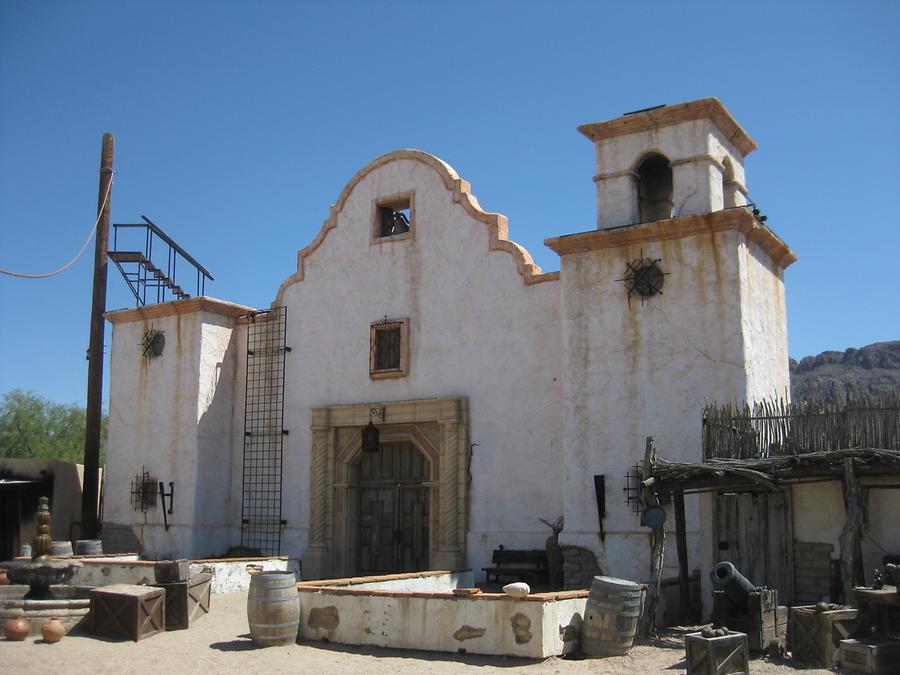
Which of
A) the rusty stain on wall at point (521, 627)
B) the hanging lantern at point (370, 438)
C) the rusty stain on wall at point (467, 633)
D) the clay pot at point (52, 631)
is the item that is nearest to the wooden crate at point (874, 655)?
the rusty stain on wall at point (521, 627)

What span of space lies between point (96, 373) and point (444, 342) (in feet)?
30.1

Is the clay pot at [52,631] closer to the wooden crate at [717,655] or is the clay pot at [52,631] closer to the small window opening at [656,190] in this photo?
the wooden crate at [717,655]

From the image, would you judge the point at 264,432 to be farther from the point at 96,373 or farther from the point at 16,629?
the point at 16,629

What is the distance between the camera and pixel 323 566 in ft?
56.4

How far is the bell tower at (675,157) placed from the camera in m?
14.1

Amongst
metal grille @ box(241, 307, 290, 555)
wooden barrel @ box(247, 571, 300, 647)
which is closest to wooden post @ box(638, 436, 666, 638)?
wooden barrel @ box(247, 571, 300, 647)

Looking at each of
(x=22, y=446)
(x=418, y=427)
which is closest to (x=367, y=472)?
(x=418, y=427)

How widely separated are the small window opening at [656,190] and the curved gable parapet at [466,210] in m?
1.97

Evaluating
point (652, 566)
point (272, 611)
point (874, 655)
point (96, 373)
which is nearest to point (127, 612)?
point (272, 611)

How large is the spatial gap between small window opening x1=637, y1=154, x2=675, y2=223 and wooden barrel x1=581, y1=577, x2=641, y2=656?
740 centimetres

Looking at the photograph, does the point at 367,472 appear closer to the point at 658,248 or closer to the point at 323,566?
the point at 323,566

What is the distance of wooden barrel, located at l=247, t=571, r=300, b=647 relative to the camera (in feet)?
35.6

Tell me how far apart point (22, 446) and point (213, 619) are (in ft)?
93.9

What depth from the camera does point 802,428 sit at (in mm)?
11383
